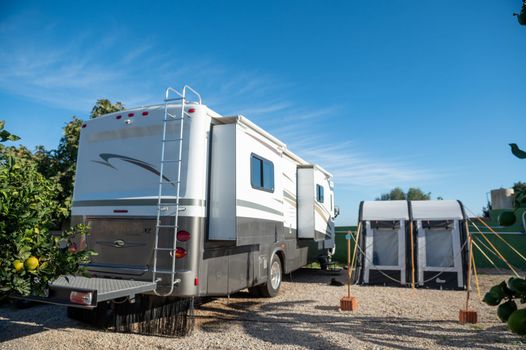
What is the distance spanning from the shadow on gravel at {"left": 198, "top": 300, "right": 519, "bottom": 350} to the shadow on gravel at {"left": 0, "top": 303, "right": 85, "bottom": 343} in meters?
2.24

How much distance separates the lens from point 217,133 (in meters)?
5.60

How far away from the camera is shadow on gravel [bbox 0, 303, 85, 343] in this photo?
17.4 ft

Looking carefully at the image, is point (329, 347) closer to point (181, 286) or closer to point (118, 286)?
point (181, 286)

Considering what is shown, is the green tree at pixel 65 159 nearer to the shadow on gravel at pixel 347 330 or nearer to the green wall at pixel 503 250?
the shadow on gravel at pixel 347 330

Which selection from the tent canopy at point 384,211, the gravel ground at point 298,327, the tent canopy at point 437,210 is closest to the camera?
the gravel ground at point 298,327

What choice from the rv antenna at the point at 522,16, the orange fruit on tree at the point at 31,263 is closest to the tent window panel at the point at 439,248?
the orange fruit on tree at the point at 31,263

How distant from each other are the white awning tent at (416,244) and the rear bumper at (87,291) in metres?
6.19

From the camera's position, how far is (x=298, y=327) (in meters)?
5.59

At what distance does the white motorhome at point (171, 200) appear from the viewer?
16.6 ft

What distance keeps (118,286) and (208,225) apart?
1.39m

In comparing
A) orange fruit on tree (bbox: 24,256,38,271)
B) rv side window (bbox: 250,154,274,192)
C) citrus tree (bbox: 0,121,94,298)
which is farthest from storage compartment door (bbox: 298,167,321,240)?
orange fruit on tree (bbox: 24,256,38,271)

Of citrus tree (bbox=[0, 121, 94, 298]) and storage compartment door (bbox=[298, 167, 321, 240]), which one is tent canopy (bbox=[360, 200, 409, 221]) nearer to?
storage compartment door (bbox=[298, 167, 321, 240])

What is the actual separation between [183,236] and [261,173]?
6.68 ft

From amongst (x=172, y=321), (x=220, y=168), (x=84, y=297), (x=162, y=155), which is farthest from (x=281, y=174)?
(x=84, y=297)
